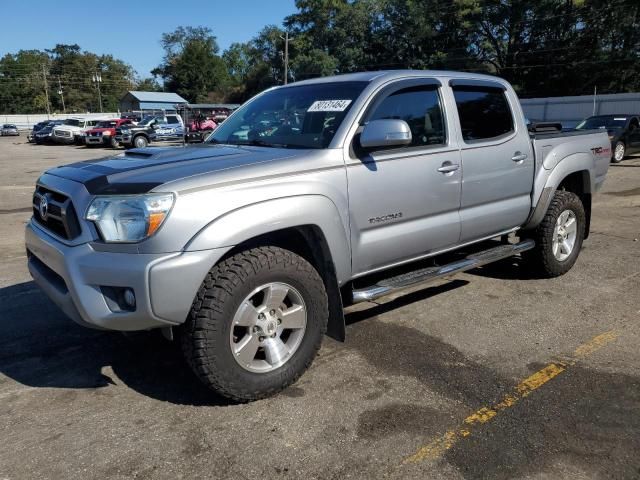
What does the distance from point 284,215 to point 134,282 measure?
2.91 feet

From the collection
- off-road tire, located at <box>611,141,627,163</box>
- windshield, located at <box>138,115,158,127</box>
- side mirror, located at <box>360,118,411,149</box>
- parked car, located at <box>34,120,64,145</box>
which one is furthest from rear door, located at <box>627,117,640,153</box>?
parked car, located at <box>34,120,64,145</box>

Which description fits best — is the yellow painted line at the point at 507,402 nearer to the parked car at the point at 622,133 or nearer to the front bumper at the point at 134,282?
the front bumper at the point at 134,282

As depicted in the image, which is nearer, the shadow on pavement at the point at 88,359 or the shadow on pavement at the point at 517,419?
the shadow on pavement at the point at 517,419

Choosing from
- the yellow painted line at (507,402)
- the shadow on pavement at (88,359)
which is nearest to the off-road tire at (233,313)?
the shadow on pavement at (88,359)

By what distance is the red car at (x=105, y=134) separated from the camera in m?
29.6

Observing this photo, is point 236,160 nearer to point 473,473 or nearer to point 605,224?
point 473,473

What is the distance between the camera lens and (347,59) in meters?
58.4

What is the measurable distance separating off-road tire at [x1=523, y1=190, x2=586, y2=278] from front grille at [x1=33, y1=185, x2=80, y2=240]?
400cm

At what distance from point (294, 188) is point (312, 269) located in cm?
49

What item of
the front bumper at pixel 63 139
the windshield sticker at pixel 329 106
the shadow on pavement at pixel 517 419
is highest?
the front bumper at pixel 63 139

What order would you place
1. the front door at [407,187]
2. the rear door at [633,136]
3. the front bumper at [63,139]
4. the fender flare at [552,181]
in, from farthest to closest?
the front bumper at [63,139]
the rear door at [633,136]
the fender flare at [552,181]
the front door at [407,187]

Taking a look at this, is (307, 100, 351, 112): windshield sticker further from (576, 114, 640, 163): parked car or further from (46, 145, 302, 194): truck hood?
(576, 114, 640, 163): parked car

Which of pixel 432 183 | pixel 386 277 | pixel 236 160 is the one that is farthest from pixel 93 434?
pixel 432 183

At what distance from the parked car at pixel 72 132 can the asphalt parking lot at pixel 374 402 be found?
33.3 m
